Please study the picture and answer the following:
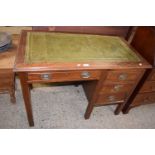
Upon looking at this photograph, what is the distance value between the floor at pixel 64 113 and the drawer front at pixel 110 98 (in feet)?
0.96

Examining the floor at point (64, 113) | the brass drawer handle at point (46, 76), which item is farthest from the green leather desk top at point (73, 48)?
the floor at point (64, 113)

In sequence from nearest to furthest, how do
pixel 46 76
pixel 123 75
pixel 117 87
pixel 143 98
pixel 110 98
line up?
pixel 46 76 < pixel 123 75 < pixel 117 87 < pixel 110 98 < pixel 143 98

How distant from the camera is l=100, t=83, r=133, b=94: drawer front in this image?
4.37ft

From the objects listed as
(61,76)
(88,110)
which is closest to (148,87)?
(88,110)

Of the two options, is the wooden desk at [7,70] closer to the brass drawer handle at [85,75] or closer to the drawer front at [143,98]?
the brass drawer handle at [85,75]

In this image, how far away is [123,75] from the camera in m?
1.24

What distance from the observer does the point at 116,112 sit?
5.69 feet

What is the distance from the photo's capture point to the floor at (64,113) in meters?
1.58

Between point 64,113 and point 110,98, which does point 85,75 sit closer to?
point 110,98

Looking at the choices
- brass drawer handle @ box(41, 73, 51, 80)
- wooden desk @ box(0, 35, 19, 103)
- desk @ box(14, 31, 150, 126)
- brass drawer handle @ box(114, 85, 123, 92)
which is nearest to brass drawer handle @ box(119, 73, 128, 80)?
desk @ box(14, 31, 150, 126)

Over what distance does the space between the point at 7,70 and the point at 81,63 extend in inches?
27.0

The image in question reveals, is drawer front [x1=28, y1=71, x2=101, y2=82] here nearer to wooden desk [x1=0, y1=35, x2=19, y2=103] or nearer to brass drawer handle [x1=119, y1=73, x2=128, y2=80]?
brass drawer handle [x1=119, y1=73, x2=128, y2=80]
